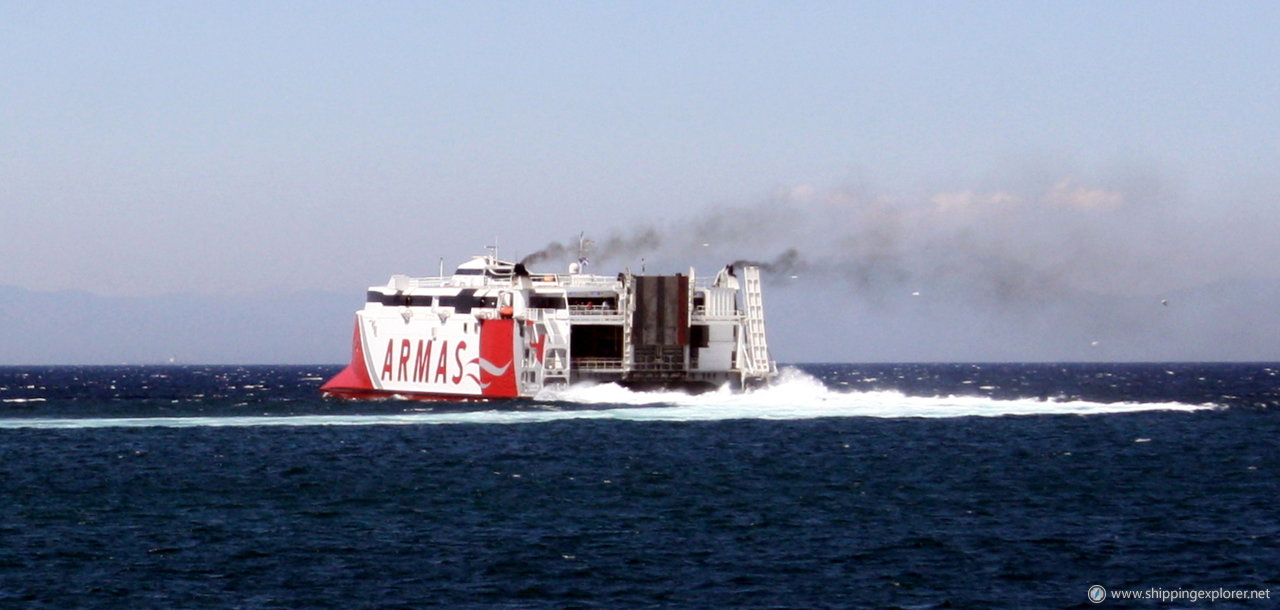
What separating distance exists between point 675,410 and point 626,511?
3475cm

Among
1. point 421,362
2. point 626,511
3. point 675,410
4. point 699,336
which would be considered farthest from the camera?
point 421,362

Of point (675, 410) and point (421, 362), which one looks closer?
point (675, 410)

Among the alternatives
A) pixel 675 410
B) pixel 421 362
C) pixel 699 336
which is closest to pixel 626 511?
pixel 675 410

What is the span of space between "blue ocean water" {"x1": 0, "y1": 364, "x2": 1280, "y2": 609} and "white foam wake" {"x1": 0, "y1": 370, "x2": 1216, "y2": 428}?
58cm

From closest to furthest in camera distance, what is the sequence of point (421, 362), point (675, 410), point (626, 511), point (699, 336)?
point (626, 511) < point (675, 410) < point (699, 336) < point (421, 362)

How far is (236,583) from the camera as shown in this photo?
3048 cm

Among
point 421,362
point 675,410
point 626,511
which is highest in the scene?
point 421,362

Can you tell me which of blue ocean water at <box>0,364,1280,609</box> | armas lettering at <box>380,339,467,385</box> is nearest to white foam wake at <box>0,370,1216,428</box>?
blue ocean water at <box>0,364,1280,609</box>

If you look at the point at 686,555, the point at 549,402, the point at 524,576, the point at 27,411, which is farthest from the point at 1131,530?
the point at 27,411

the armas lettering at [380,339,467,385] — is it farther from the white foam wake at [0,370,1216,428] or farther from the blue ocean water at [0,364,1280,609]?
the blue ocean water at [0,364,1280,609]

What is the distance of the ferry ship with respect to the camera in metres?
79.9

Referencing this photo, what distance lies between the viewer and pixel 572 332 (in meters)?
84.1

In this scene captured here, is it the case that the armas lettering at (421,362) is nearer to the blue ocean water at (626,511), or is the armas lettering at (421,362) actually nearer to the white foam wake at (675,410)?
the white foam wake at (675,410)

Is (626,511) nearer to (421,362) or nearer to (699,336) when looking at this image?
(699,336)
